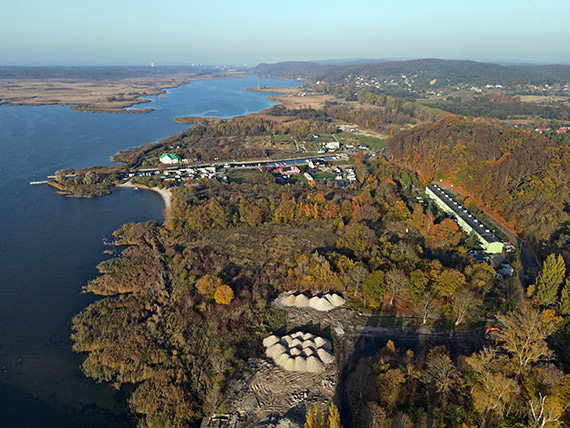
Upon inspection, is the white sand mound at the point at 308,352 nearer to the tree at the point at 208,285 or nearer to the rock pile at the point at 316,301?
the rock pile at the point at 316,301

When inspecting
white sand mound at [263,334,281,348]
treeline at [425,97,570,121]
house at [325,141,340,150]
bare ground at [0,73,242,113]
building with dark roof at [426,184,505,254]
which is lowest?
white sand mound at [263,334,281,348]

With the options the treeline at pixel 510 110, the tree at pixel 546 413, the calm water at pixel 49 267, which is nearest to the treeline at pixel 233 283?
the calm water at pixel 49 267

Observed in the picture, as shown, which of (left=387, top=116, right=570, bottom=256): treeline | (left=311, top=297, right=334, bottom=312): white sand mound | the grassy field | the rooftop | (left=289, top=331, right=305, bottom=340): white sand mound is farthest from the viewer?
the grassy field

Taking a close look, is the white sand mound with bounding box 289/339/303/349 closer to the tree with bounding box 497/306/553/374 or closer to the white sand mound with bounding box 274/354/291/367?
the white sand mound with bounding box 274/354/291/367

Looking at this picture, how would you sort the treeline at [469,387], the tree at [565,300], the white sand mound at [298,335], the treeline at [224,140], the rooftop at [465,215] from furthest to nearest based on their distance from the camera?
1. the treeline at [224,140]
2. the rooftop at [465,215]
3. the white sand mound at [298,335]
4. the tree at [565,300]
5. the treeline at [469,387]

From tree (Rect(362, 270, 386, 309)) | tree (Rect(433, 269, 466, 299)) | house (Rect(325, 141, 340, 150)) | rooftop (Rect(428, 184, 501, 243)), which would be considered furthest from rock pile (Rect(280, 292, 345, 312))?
house (Rect(325, 141, 340, 150))

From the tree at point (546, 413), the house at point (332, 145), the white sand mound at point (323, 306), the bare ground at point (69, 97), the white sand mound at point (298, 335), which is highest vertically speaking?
the bare ground at point (69, 97)

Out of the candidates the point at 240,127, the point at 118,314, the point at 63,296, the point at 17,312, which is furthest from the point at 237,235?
the point at 240,127
